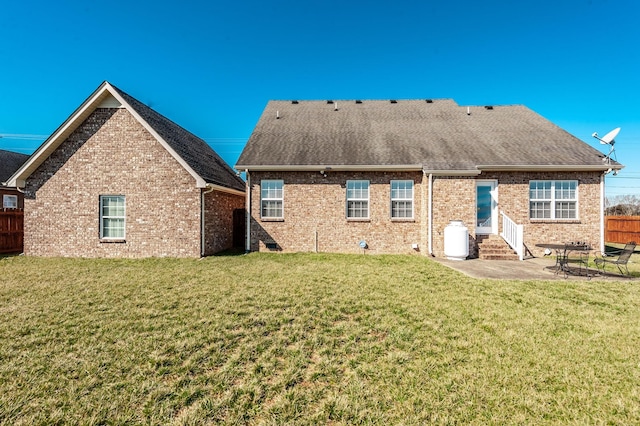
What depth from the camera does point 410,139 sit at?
14852mm

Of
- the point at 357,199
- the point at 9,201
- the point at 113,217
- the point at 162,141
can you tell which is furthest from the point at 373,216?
the point at 9,201

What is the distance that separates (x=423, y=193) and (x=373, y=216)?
2421mm

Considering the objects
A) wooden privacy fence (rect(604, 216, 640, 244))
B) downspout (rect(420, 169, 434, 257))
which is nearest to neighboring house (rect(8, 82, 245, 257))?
downspout (rect(420, 169, 434, 257))

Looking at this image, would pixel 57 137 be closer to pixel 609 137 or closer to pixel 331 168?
pixel 331 168

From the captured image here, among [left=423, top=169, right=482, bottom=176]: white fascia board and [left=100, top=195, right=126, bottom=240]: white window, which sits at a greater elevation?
[left=423, top=169, right=482, bottom=176]: white fascia board

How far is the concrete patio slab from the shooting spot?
8.43 m

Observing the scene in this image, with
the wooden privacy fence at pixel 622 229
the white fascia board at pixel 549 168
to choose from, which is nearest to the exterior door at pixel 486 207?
the white fascia board at pixel 549 168

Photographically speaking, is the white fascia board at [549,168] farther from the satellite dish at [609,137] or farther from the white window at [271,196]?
the white window at [271,196]

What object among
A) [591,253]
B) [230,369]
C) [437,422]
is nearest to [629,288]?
[591,253]

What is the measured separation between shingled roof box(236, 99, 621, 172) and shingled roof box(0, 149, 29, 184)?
71.3 ft

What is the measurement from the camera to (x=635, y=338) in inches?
176

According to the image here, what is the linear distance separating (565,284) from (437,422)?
736 centimetres

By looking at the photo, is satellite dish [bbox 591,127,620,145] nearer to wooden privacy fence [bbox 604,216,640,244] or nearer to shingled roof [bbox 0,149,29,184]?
wooden privacy fence [bbox 604,216,640,244]

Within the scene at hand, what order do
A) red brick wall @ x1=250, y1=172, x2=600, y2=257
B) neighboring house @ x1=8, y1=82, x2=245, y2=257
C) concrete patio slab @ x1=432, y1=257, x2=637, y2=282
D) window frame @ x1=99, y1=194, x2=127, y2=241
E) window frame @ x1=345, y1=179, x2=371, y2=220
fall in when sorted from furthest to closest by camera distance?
window frame @ x1=345, y1=179, x2=371, y2=220
red brick wall @ x1=250, y1=172, x2=600, y2=257
window frame @ x1=99, y1=194, x2=127, y2=241
neighboring house @ x1=8, y1=82, x2=245, y2=257
concrete patio slab @ x1=432, y1=257, x2=637, y2=282
